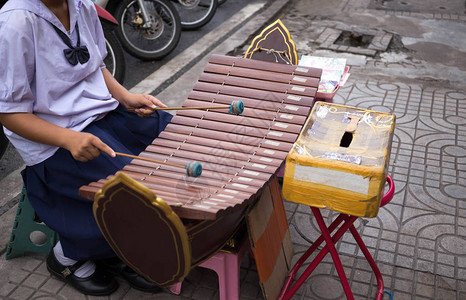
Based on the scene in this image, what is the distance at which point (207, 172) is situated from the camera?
6.95 feet

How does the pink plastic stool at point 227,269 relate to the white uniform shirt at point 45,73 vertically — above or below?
below

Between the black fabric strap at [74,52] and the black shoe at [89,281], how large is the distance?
103 centimetres

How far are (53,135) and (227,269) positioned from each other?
3.33 feet

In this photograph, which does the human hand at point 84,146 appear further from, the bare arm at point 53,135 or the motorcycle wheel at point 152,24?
the motorcycle wheel at point 152,24

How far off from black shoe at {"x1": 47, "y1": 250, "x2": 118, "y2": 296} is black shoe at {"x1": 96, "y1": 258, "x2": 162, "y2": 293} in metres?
0.05

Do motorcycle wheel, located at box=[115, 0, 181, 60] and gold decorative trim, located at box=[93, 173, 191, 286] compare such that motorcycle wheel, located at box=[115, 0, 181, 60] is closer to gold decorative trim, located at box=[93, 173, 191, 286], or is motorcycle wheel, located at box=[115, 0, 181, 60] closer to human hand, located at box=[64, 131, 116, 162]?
human hand, located at box=[64, 131, 116, 162]

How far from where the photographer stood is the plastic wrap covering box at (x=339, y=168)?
1.95m

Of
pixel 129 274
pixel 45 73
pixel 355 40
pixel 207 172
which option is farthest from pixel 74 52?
pixel 355 40

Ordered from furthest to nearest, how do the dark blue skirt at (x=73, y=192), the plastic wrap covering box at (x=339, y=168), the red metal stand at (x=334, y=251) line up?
the dark blue skirt at (x=73, y=192) < the red metal stand at (x=334, y=251) < the plastic wrap covering box at (x=339, y=168)

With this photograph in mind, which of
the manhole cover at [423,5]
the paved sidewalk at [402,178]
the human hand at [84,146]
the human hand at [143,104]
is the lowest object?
the manhole cover at [423,5]

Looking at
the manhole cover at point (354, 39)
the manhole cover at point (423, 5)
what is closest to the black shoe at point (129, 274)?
the manhole cover at point (354, 39)

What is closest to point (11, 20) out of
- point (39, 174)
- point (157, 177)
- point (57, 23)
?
point (57, 23)

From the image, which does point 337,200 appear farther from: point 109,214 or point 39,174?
point 39,174

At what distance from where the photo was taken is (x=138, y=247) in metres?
1.94
